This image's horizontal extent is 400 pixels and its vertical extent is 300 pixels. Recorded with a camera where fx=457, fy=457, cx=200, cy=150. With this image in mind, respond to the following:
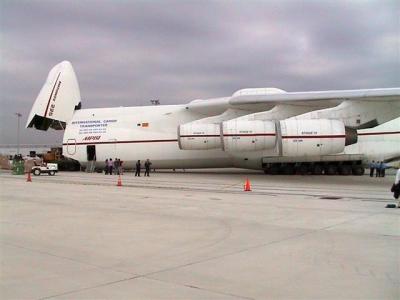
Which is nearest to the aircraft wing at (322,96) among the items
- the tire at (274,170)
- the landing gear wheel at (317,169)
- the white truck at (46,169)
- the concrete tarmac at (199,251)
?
the tire at (274,170)

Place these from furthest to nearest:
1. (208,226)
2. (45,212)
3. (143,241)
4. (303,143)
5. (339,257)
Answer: (303,143)
(45,212)
(208,226)
(143,241)
(339,257)

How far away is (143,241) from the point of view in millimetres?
7156

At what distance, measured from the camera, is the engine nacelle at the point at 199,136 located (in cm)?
2433

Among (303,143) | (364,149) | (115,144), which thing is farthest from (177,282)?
(115,144)

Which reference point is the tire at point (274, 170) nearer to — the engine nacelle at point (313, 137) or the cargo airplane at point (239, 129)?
the cargo airplane at point (239, 129)

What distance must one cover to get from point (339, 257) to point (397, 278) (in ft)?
3.41

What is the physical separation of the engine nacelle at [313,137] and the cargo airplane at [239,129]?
45 mm

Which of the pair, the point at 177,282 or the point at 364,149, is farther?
the point at 364,149

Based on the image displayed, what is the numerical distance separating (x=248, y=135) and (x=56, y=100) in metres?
13.2

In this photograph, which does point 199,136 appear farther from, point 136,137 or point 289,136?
point 289,136

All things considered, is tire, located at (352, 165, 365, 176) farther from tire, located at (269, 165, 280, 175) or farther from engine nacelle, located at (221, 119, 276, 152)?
engine nacelle, located at (221, 119, 276, 152)

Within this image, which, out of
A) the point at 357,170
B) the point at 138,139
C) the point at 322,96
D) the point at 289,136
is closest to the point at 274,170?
the point at 357,170

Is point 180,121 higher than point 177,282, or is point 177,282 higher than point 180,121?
point 180,121

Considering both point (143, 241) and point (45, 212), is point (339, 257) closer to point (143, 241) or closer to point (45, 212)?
point (143, 241)
